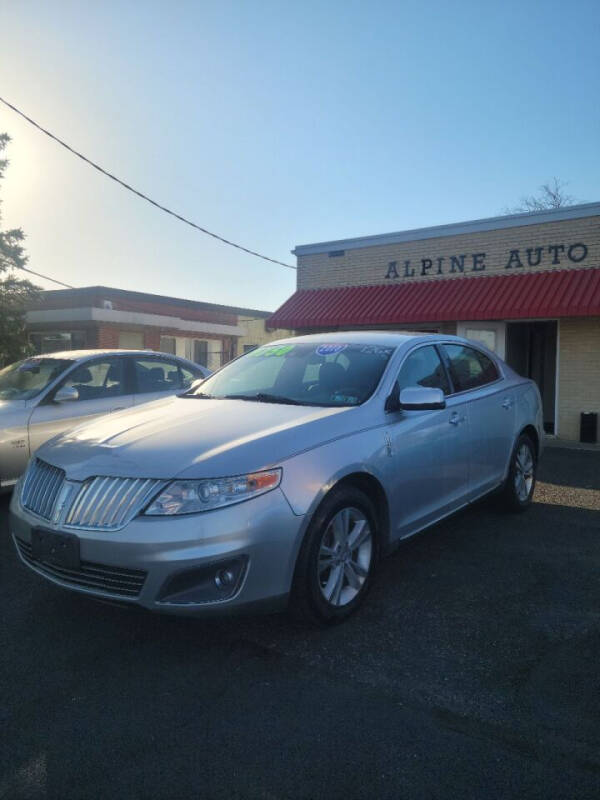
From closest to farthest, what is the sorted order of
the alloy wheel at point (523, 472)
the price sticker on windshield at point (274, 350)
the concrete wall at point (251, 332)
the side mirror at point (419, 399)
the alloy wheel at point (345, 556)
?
the alloy wheel at point (345, 556) < the side mirror at point (419, 399) < the price sticker on windshield at point (274, 350) < the alloy wheel at point (523, 472) < the concrete wall at point (251, 332)

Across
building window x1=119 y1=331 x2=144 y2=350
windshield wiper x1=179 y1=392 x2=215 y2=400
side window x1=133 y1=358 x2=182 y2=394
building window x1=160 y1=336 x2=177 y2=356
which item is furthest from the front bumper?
building window x1=160 y1=336 x2=177 y2=356

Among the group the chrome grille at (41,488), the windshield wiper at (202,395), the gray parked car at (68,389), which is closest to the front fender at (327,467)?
the chrome grille at (41,488)

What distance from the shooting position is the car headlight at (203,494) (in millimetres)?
2816

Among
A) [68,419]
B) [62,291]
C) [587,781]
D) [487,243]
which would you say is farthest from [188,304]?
[587,781]

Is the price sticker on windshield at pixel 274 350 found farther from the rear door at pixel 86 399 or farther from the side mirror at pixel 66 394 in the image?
the rear door at pixel 86 399

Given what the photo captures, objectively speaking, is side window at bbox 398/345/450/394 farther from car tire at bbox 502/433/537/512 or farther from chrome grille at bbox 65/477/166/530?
chrome grille at bbox 65/477/166/530

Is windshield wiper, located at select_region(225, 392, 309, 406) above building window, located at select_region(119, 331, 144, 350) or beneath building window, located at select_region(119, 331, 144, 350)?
beneath

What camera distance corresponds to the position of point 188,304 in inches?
1085

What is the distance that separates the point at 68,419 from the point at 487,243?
10038 millimetres

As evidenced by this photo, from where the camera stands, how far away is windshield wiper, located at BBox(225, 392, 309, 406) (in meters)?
3.89

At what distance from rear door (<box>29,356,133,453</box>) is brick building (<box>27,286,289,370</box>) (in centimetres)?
1472

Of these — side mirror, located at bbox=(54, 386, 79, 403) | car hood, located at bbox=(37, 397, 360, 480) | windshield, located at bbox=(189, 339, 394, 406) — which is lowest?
car hood, located at bbox=(37, 397, 360, 480)

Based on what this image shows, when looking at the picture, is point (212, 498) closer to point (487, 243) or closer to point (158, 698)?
point (158, 698)

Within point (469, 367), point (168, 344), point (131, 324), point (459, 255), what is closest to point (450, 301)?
point (459, 255)
